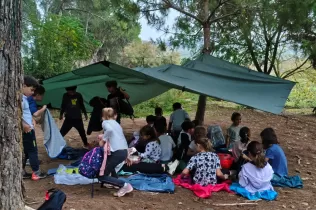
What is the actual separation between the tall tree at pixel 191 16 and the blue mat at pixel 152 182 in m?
2.34

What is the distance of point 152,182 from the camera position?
3.78 m

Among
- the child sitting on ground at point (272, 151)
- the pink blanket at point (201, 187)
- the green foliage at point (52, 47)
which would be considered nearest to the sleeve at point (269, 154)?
the child sitting on ground at point (272, 151)

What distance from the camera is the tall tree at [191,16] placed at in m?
5.85

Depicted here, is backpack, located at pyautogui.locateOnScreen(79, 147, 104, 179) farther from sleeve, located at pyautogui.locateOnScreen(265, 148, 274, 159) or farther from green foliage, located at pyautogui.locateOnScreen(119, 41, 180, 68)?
green foliage, located at pyautogui.locateOnScreen(119, 41, 180, 68)

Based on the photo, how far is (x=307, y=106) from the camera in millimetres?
11602

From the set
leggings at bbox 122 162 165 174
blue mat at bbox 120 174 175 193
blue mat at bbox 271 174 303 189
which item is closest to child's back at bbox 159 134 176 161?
leggings at bbox 122 162 165 174

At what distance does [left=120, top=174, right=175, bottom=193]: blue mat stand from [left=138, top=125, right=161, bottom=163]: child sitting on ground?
26 centimetres

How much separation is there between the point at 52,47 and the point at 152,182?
26.0 feet

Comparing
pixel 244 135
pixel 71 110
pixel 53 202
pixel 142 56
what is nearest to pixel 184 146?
pixel 244 135

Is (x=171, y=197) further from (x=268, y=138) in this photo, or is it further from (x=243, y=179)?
(x=268, y=138)

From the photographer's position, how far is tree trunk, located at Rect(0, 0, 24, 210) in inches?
79.7

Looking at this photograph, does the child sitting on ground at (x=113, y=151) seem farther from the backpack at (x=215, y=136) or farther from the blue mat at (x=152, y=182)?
the backpack at (x=215, y=136)

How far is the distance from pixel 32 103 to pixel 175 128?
87.0 inches

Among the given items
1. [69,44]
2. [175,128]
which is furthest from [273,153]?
[69,44]
